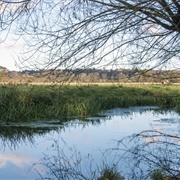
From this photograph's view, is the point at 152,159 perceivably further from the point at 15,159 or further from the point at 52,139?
the point at 52,139

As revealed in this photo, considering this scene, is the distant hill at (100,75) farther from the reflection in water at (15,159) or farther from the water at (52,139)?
the reflection in water at (15,159)

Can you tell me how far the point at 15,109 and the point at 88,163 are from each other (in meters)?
4.63

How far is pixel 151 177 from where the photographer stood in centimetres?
402

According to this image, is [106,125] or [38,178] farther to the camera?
[106,125]

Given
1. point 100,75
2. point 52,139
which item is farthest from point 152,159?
point 52,139

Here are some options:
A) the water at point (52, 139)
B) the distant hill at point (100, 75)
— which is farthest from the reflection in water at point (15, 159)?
the distant hill at point (100, 75)

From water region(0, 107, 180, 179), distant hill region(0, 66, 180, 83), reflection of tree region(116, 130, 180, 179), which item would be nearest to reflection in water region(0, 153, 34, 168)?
water region(0, 107, 180, 179)

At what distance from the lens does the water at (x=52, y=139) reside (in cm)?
561

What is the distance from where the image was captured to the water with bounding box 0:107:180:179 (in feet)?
18.4

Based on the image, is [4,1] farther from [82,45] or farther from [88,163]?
[88,163]

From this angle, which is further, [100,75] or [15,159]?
[15,159]

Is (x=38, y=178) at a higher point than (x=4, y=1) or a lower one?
lower

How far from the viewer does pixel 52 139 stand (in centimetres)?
768

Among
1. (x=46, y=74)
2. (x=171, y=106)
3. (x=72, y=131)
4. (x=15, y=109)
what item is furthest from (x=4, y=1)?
(x=171, y=106)
